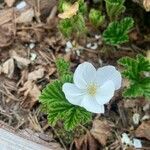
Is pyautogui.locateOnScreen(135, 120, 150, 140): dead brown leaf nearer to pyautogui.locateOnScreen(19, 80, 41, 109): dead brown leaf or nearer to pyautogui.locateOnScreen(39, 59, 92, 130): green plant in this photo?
pyautogui.locateOnScreen(39, 59, 92, 130): green plant

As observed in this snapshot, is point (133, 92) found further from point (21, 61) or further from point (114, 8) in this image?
point (21, 61)

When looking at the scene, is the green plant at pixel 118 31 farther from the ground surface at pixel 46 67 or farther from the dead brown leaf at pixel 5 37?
the dead brown leaf at pixel 5 37

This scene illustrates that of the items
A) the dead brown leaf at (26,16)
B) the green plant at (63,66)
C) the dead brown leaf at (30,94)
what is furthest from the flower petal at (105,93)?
the dead brown leaf at (26,16)

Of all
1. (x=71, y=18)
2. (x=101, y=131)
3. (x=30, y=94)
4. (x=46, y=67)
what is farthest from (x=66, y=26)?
(x=101, y=131)

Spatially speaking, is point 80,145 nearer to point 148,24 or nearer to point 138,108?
point 138,108

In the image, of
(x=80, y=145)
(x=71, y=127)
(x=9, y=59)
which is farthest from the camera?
(x=9, y=59)

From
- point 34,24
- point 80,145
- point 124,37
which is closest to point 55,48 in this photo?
point 34,24

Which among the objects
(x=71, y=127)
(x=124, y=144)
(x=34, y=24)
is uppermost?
(x=34, y=24)
